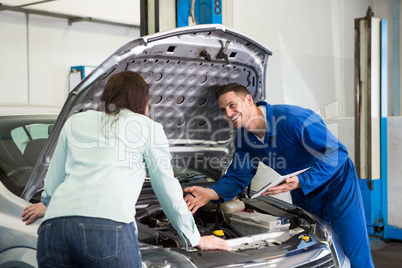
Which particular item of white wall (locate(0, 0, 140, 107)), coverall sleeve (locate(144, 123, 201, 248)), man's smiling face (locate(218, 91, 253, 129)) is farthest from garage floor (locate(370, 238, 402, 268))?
white wall (locate(0, 0, 140, 107))

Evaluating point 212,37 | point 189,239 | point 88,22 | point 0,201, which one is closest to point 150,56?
point 212,37

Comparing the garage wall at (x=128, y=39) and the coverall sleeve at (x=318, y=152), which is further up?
the garage wall at (x=128, y=39)

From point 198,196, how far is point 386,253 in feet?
8.06

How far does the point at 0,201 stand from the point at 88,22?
4.03m

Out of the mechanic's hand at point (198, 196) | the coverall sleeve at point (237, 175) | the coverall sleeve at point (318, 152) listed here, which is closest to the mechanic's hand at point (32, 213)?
the mechanic's hand at point (198, 196)

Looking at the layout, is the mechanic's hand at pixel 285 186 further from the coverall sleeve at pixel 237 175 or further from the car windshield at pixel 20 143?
the car windshield at pixel 20 143

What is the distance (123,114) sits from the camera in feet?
4.60

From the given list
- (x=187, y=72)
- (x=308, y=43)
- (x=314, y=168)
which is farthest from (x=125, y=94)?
(x=308, y=43)

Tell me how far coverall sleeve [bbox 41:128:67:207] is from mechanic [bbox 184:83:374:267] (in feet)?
2.63

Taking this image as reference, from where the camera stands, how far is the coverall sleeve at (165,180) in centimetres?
139

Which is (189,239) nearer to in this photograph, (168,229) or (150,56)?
(168,229)

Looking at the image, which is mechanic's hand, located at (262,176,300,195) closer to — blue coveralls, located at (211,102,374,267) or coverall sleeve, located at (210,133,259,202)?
blue coveralls, located at (211,102,374,267)

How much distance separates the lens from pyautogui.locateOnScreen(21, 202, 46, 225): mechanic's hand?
1.75m

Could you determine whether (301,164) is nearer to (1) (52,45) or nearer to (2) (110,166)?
(2) (110,166)
